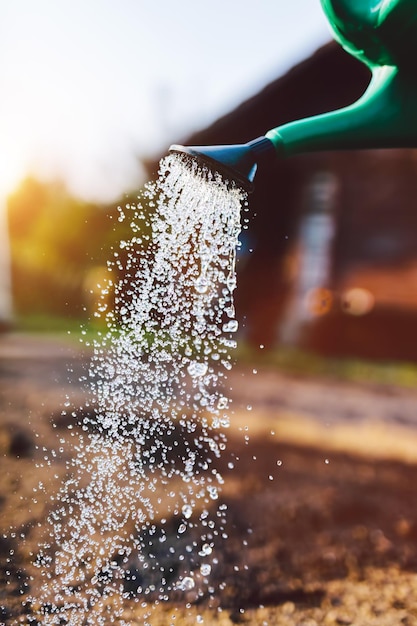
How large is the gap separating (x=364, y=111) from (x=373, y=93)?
57 millimetres

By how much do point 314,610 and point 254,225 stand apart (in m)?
6.20

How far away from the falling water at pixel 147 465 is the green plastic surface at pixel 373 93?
194 millimetres

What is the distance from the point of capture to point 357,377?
591 centimetres

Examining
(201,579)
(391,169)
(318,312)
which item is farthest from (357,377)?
(201,579)

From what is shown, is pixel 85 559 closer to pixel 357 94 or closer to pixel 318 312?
pixel 318 312

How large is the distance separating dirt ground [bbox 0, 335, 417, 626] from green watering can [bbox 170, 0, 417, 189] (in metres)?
1.20

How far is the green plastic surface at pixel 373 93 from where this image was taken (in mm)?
1110

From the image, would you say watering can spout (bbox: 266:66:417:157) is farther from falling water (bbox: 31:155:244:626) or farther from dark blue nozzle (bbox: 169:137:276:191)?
falling water (bbox: 31:155:244:626)

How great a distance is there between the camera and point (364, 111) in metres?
1.18

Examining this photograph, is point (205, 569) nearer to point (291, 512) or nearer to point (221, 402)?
point (291, 512)

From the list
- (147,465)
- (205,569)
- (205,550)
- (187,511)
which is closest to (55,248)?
(147,465)

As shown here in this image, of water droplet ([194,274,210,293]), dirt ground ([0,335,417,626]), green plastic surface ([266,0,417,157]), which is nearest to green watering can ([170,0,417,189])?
green plastic surface ([266,0,417,157])

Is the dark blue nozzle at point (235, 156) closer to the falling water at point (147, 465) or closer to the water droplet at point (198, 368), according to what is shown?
the falling water at point (147, 465)

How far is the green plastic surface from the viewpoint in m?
1.11
